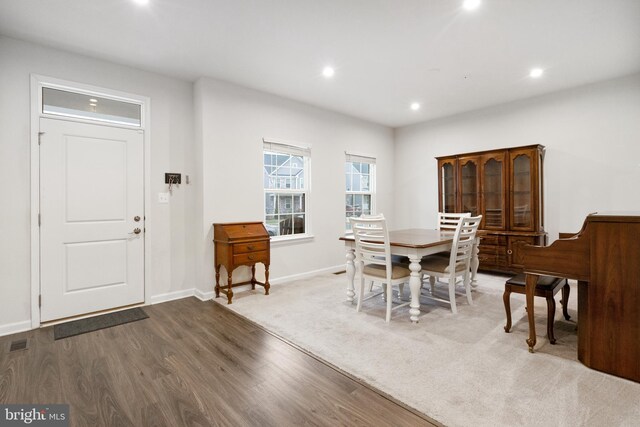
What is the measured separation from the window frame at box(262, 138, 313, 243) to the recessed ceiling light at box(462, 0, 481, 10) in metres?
2.71

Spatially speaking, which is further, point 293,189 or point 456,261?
point 293,189

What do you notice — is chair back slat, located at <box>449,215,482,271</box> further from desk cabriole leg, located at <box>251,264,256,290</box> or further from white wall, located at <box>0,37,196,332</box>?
white wall, located at <box>0,37,196,332</box>

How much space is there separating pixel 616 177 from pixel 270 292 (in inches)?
185

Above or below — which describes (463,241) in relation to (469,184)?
below

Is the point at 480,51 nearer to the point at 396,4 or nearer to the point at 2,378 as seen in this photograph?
the point at 396,4

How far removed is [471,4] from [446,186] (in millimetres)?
3332

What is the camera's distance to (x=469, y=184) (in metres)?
5.09

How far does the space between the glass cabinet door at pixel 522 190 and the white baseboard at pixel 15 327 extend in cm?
585

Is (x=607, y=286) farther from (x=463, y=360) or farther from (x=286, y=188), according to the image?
(x=286, y=188)

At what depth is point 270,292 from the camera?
398cm

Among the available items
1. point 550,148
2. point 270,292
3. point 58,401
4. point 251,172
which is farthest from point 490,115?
point 58,401

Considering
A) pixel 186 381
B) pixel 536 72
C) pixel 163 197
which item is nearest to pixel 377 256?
pixel 186 381

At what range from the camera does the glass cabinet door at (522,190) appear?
443 cm

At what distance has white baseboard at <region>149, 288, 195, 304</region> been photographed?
360cm
